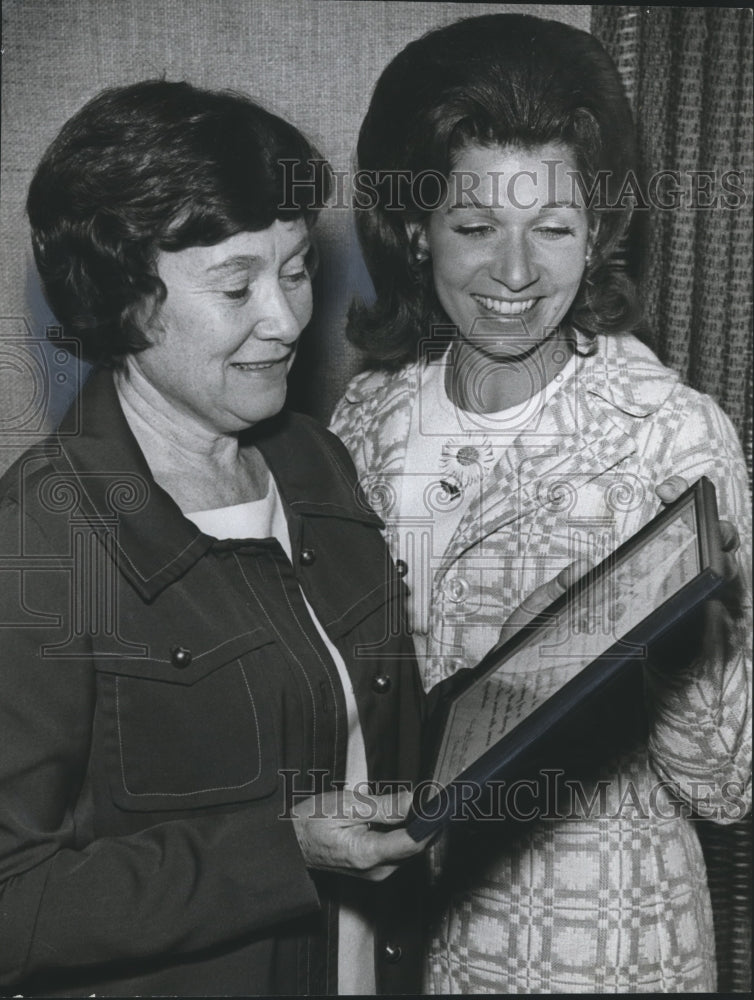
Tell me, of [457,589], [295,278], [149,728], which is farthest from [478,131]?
[149,728]

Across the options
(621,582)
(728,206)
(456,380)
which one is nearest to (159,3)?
(456,380)

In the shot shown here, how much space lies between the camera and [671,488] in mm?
1257

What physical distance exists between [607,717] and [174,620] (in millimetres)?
506

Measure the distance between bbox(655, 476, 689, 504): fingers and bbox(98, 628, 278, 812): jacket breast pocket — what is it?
457 millimetres

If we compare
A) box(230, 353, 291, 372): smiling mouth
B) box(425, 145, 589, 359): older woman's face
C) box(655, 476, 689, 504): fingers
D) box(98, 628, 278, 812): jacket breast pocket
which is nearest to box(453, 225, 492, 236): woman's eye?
box(425, 145, 589, 359): older woman's face

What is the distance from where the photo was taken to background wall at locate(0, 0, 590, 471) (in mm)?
1218

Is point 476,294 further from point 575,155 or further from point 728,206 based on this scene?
point 728,206

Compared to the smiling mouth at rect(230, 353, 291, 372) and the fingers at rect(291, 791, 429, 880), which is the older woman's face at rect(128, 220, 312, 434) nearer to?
the smiling mouth at rect(230, 353, 291, 372)

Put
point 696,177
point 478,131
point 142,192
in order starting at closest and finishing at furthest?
point 142,192 < point 478,131 < point 696,177

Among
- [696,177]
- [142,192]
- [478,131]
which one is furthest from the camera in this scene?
[696,177]

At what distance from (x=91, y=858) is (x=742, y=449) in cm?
85

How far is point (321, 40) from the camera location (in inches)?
A: 49.7

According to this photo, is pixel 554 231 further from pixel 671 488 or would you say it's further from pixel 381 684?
pixel 381 684

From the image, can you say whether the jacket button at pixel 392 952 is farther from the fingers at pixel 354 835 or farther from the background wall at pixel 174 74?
the background wall at pixel 174 74
